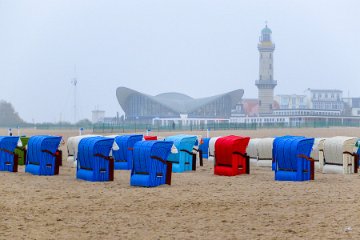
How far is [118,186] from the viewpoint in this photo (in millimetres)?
18250

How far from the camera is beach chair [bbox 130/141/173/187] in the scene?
A: 17984 millimetres

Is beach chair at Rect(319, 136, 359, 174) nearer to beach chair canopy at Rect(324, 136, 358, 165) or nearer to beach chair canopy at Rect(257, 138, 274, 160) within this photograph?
beach chair canopy at Rect(324, 136, 358, 165)

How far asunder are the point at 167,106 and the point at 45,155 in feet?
512

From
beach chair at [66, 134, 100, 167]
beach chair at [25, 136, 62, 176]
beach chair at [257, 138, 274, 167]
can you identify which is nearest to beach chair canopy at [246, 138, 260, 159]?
beach chair at [257, 138, 274, 167]

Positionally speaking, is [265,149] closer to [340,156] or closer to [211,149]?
[211,149]

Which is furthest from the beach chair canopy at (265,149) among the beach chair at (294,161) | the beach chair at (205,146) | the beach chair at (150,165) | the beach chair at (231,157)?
the beach chair at (150,165)

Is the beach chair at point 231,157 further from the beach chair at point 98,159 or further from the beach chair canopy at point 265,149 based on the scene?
the beach chair at point 98,159

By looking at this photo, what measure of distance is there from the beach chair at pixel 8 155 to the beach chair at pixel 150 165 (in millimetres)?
7487

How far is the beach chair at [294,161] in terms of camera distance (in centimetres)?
1997

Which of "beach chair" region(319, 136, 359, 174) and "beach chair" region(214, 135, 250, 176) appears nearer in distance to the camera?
"beach chair" region(214, 135, 250, 176)

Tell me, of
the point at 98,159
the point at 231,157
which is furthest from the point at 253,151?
the point at 98,159

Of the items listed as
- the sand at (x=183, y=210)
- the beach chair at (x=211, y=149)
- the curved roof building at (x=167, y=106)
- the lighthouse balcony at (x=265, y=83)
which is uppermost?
the lighthouse balcony at (x=265, y=83)

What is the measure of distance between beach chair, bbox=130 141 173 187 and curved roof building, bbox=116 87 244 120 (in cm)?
15595

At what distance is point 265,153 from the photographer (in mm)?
27062
